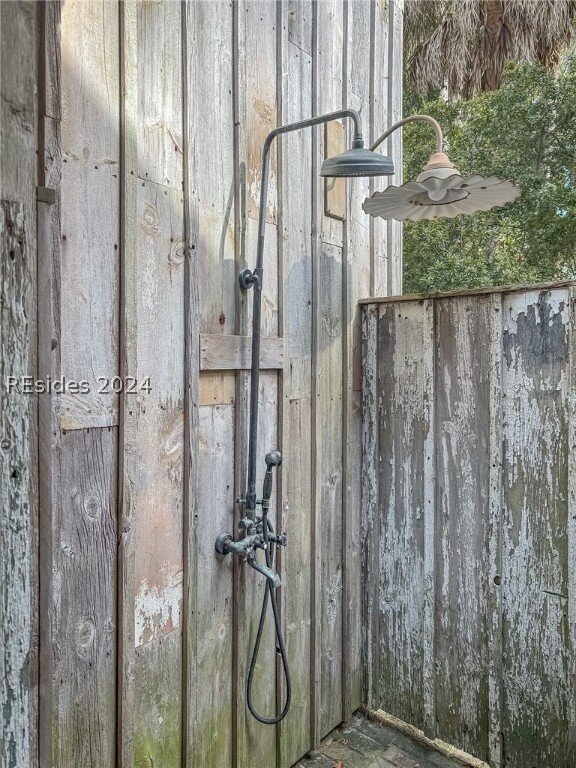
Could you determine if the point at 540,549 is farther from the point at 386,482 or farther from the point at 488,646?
the point at 386,482

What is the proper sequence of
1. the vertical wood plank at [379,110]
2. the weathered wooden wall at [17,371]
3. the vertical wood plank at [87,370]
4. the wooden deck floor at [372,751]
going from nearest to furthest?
1. the weathered wooden wall at [17,371]
2. the vertical wood plank at [87,370]
3. the wooden deck floor at [372,751]
4. the vertical wood plank at [379,110]

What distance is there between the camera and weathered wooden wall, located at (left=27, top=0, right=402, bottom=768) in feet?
4.24

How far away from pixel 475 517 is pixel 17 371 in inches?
70.6

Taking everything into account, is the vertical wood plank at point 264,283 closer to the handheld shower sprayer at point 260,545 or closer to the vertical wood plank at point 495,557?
the handheld shower sprayer at point 260,545

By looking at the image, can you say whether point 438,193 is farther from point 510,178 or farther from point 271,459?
point 510,178

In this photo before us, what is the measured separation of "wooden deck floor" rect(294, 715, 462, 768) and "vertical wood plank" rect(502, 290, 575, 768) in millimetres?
336

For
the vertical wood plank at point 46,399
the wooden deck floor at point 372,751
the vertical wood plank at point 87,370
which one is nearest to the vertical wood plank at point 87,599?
the vertical wood plank at point 87,370

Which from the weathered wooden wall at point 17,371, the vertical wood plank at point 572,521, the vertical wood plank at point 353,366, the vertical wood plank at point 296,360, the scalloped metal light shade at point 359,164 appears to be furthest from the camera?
the vertical wood plank at point 353,366

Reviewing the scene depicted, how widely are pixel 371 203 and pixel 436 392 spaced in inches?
31.4

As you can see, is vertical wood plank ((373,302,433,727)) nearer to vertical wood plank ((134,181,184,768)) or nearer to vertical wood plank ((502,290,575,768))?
vertical wood plank ((502,290,575,768))

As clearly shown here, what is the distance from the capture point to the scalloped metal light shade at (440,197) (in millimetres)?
1775

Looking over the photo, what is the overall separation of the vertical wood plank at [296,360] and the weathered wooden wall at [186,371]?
10 millimetres

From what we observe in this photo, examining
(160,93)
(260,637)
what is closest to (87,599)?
(260,637)

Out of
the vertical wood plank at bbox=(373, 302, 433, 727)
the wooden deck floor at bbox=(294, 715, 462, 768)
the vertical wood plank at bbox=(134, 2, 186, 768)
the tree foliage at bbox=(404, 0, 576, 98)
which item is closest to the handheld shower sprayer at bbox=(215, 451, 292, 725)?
the vertical wood plank at bbox=(134, 2, 186, 768)
